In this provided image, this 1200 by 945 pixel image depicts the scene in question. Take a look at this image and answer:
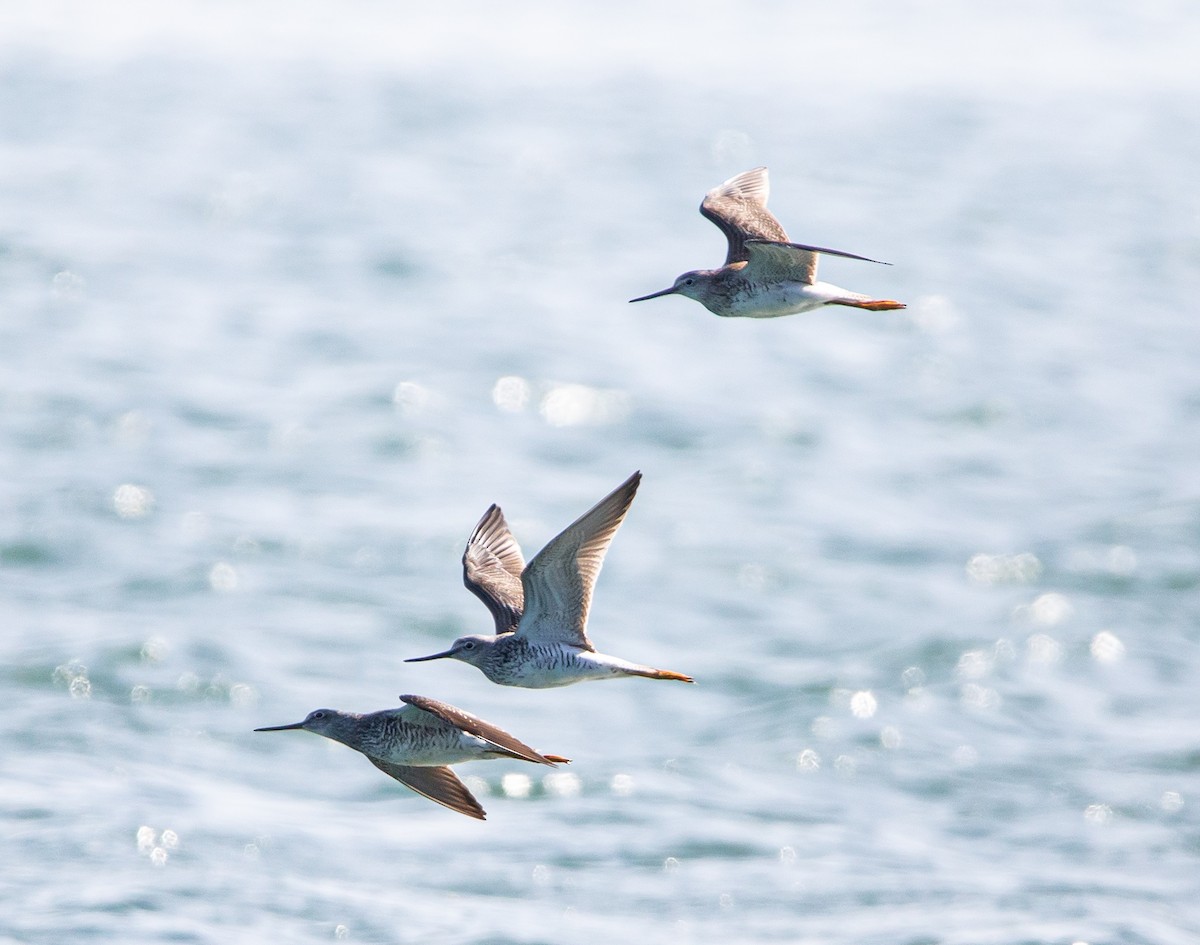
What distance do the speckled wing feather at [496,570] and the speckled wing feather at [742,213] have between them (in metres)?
2.14

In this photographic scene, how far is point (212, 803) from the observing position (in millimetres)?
24000

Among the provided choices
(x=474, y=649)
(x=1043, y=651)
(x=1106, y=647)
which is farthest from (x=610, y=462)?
(x=474, y=649)

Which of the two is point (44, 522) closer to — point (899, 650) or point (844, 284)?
point (899, 650)

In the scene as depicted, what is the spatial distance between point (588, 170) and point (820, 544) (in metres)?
20.5

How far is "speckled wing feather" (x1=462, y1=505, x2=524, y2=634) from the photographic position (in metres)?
10.8

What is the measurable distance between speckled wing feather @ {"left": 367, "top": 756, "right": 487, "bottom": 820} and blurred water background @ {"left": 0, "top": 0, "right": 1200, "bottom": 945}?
433 inches

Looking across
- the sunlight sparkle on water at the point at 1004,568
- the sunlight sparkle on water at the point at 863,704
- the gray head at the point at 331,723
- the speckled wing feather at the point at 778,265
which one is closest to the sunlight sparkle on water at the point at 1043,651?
the sunlight sparkle on water at the point at 1004,568

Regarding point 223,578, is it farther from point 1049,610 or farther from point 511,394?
point 1049,610

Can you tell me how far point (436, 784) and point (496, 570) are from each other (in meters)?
1.64

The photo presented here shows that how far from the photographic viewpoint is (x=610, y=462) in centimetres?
3553

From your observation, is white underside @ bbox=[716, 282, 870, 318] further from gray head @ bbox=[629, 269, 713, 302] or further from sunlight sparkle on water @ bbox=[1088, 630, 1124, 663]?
sunlight sparkle on water @ bbox=[1088, 630, 1124, 663]

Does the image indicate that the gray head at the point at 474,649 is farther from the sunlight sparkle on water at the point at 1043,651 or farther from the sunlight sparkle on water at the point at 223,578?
the sunlight sparkle on water at the point at 223,578

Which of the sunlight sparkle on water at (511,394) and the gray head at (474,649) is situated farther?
the sunlight sparkle on water at (511,394)

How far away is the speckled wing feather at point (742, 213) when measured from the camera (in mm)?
11852
